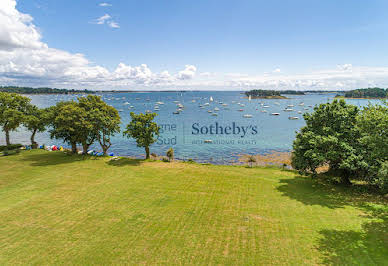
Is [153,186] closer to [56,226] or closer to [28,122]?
[56,226]

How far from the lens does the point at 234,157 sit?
51375 millimetres

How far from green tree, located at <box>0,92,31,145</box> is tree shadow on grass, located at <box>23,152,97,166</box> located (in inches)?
335

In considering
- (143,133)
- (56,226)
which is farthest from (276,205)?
(143,133)

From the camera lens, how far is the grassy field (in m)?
14.9

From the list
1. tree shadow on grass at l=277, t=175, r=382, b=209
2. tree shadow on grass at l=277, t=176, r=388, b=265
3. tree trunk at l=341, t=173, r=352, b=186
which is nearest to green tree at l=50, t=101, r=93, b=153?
tree shadow on grass at l=277, t=175, r=382, b=209

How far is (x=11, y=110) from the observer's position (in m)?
43.6

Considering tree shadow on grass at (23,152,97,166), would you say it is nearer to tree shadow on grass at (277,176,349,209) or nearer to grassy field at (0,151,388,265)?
grassy field at (0,151,388,265)

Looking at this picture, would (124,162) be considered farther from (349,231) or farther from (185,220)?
(349,231)

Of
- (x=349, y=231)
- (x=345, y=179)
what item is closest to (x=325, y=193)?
(x=345, y=179)

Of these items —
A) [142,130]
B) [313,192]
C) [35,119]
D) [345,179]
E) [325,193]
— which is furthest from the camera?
[35,119]

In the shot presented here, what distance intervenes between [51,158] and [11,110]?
47.3 feet

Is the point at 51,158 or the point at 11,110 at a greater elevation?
the point at 11,110

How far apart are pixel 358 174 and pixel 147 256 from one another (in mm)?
27385

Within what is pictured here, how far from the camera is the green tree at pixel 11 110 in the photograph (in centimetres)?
4338
